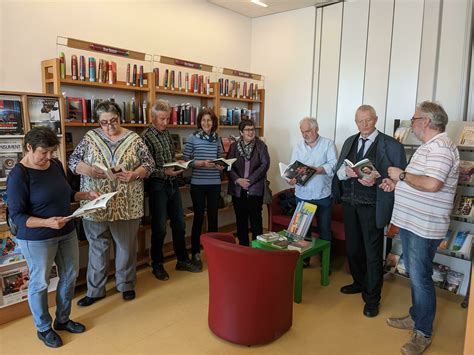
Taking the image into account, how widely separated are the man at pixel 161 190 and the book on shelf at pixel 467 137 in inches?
101

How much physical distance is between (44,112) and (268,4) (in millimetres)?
3203

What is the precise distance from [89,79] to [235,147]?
5.16 ft

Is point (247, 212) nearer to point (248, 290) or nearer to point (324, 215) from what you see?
point (324, 215)

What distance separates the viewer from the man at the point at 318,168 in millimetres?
3467

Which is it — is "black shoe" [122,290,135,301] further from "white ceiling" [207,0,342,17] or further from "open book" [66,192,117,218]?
"white ceiling" [207,0,342,17]

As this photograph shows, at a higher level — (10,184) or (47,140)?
(47,140)

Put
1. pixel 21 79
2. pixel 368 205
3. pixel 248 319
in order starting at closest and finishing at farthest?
pixel 248 319 < pixel 368 205 < pixel 21 79

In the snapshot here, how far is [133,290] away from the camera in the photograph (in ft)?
10.6

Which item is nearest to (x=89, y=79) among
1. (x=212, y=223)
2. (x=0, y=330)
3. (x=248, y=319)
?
(x=212, y=223)

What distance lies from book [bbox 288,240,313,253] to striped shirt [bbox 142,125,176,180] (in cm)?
131

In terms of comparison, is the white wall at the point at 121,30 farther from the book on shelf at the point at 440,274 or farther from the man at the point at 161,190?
the book on shelf at the point at 440,274

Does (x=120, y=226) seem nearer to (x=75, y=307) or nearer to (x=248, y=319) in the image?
(x=75, y=307)

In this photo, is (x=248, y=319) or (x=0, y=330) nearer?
(x=248, y=319)

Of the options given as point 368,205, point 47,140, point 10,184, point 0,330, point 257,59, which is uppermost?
point 257,59
